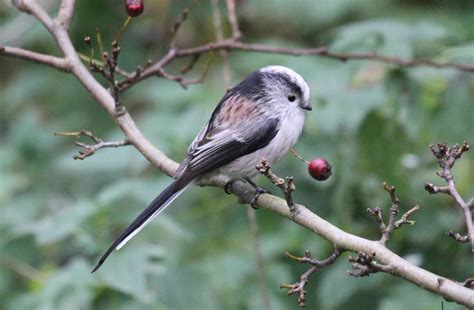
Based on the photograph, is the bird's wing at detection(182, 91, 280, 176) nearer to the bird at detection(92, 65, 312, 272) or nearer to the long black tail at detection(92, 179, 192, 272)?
the bird at detection(92, 65, 312, 272)

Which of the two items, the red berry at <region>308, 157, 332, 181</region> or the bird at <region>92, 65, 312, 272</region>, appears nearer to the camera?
the red berry at <region>308, 157, 332, 181</region>

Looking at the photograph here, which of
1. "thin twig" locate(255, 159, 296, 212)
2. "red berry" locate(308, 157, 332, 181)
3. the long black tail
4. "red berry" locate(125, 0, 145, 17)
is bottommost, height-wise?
the long black tail

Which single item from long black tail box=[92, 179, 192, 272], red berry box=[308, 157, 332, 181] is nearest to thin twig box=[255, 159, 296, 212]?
red berry box=[308, 157, 332, 181]

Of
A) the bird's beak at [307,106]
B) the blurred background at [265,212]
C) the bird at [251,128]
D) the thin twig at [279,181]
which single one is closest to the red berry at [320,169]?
the thin twig at [279,181]

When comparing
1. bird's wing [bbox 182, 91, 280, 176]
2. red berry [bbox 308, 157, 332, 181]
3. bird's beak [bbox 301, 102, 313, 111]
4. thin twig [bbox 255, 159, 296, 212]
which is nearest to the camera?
thin twig [bbox 255, 159, 296, 212]

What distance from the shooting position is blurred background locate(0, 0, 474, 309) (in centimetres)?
464

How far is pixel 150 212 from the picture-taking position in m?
3.84

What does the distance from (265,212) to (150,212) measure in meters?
1.79

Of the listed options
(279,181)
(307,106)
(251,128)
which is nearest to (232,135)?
(251,128)

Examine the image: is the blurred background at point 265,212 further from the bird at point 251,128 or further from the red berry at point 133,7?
the red berry at point 133,7

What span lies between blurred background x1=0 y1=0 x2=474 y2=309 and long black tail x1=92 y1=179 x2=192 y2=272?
2.13 ft

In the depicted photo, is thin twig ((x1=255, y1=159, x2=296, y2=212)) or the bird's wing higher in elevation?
the bird's wing

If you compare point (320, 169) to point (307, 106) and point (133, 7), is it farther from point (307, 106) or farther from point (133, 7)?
point (133, 7)

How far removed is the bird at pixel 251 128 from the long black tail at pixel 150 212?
23 millimetres
